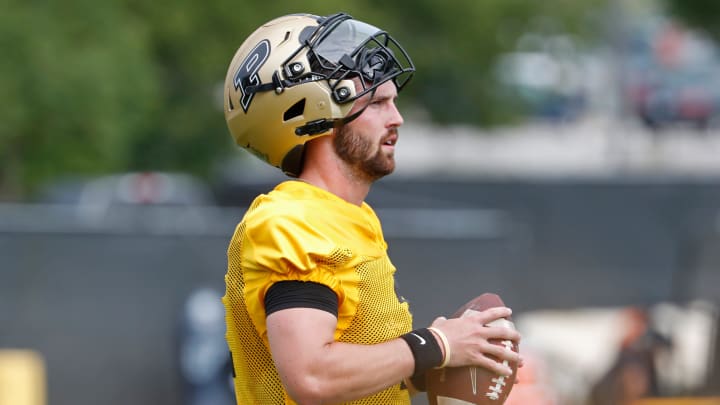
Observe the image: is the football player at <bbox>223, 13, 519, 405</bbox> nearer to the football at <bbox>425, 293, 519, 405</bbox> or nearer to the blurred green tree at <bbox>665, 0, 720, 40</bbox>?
the football at <bbox>425, 293, 519, 405</bbox>

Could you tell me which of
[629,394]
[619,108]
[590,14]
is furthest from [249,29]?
[619,108]

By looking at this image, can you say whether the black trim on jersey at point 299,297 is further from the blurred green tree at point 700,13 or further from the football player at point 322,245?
the blurred green tree at point 700,13

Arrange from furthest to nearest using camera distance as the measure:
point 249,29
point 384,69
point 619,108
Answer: point 619,108, point 249,29, point 384,69

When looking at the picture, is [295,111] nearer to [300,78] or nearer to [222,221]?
[300,78]

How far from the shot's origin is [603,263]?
11773 mm

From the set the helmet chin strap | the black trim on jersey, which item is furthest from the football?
the helmet chin strap

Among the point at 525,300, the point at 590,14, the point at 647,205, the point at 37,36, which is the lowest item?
the point at 525,300

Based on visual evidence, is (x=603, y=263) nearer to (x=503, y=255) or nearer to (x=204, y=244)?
(x=503, y=255)

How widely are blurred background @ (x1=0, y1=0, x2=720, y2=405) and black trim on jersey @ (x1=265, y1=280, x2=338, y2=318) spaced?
4.53m

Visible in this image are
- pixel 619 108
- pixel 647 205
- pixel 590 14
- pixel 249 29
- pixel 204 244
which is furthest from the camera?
pixel 619 108

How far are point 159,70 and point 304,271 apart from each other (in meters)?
9.30

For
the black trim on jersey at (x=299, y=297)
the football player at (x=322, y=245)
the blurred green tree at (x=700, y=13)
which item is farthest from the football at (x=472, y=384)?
the blurred green tree at (x=700, y=13)

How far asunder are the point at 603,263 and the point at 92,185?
23.3 feet

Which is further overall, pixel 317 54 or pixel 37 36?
pixel 37 36
